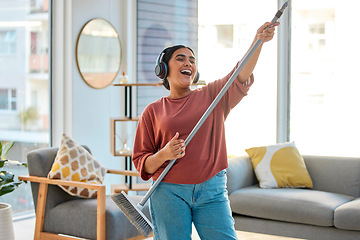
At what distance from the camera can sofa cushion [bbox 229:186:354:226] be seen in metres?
3.76

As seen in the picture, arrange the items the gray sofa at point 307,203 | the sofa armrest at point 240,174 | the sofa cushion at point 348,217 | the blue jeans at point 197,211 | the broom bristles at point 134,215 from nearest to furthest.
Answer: the blue jeans at point 197,211 → the broom bristles at point 134,215 → the sofa cushion at point 348,217 → the gray sofa at point 307,203 → the sofa armrest at point 240,174

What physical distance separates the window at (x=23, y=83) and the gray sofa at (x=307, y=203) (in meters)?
1.81

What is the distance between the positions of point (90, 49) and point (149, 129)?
10.4 feet

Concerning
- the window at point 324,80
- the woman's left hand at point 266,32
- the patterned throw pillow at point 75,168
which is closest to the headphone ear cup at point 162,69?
the woman's left hand at point 266,32

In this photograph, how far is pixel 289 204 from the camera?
12.7 ft

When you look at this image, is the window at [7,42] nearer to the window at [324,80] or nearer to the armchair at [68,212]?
the armchair at [68,212]

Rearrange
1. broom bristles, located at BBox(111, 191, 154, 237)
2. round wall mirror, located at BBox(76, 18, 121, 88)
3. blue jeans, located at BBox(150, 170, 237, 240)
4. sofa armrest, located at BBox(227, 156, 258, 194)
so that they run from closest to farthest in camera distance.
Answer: blue jeans, located at BBox(150, 170, 237, 240)
broom bristles, located at BBox(111, 191, 154, 237)
sofa armrest, located at BBox(227, 156, 258, 194)
round wall mirror, located at BBox(76, 18, 121, 88)

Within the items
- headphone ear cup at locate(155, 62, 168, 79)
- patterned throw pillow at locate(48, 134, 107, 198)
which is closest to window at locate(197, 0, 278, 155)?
patterned throw pillow at locate(48, 134, 107, 198)

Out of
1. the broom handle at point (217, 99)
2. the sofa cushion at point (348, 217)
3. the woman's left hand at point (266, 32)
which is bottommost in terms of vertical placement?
the sofa cushion at point (348, 217)

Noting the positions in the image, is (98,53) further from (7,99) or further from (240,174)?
(240,174)

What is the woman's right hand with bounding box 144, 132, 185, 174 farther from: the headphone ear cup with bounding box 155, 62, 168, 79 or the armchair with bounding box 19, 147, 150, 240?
the armchair with bounding box 19, 147, 150, 240

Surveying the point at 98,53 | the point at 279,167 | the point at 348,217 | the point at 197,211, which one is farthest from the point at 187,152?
the point at 98,53

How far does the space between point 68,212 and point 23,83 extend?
5.08ft

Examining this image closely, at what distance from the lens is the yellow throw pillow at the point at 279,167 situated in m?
4.34
